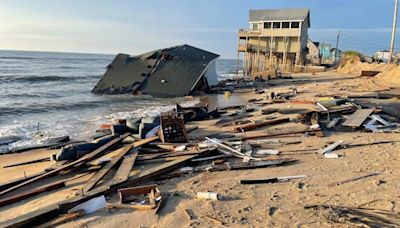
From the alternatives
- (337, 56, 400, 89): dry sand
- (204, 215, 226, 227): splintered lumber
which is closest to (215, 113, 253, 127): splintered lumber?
(204, 215, 226, 227): splintered lumber

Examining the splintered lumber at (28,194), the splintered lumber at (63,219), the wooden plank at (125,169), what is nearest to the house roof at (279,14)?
the wooden plank at (125,169)

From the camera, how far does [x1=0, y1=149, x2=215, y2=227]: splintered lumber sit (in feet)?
17.9

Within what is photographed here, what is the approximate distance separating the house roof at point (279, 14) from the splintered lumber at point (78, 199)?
45541 mm

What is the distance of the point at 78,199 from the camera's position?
6035mm

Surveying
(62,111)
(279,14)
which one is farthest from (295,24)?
(62,111)

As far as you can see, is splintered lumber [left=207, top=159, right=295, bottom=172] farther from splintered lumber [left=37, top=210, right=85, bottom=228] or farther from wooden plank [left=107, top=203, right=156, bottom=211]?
splintered lumber [left=37, top=210, right=85, bottom=228]

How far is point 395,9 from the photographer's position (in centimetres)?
3338

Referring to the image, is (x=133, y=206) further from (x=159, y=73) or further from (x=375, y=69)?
(x=375, y=69)

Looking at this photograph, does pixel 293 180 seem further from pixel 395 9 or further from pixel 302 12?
pixel 302 12

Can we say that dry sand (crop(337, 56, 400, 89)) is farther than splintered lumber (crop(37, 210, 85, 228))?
Yes

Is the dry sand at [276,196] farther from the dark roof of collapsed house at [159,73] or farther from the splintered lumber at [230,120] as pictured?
the dark roof of collapsed house at [159,73]

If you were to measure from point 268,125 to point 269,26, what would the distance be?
40986 millimetres

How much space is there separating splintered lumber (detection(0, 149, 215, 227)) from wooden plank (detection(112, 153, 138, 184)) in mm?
126

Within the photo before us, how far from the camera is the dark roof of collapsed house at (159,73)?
2700 centimetres
